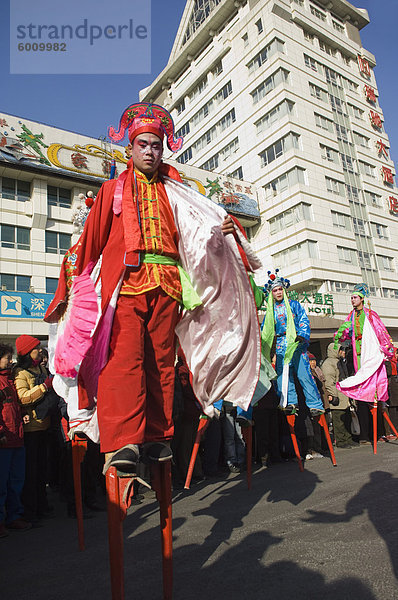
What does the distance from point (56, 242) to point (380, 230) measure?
2653 centimetres

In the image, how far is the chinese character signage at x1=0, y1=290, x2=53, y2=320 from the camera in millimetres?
19438

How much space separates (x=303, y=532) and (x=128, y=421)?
57.7 inches

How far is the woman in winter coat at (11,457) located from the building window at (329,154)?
32198mm

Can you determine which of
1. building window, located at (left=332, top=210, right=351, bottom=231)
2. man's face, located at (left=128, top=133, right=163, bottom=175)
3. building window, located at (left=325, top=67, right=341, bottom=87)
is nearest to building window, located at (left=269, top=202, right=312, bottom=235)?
building window, located at (left=332, top=210, right=351, bottom=231)

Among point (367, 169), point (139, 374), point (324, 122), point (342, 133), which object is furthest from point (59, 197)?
point (367, 169)

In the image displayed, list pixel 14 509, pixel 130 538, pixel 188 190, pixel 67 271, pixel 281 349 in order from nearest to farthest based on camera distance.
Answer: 1. pixel 67 271
2. pixel 188 190
3. pixel 130 538
4. pixel 14 509
5. pixel 281 349

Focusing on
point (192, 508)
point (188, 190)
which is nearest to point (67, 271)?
point (188, 190)

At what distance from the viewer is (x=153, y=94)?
47906mm

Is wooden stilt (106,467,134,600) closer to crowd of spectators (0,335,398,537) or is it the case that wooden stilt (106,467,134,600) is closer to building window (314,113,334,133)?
crowd of spectators (0,335,398,537)

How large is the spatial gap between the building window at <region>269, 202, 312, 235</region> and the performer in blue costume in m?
25.0

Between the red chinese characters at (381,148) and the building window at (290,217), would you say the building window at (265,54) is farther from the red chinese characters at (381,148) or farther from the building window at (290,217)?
the building window at (290,217)

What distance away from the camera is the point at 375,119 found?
38031 millimetres

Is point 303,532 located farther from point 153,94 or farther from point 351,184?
point 153,94

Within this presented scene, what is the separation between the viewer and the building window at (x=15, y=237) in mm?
21141
